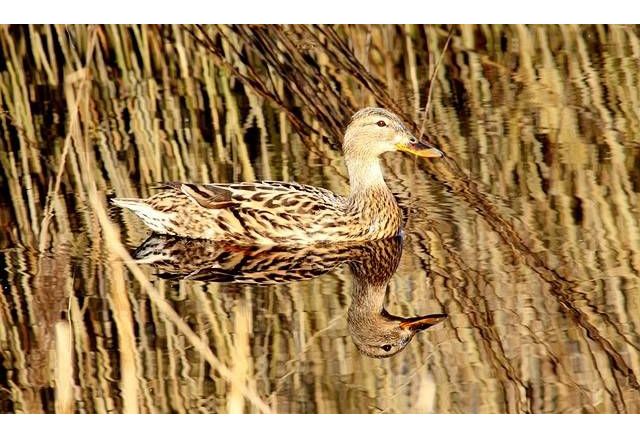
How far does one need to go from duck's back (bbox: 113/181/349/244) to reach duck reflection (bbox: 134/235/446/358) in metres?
0.06

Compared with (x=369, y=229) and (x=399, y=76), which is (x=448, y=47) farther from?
(x=369, y=229)

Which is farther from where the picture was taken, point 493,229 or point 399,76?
point 399,76

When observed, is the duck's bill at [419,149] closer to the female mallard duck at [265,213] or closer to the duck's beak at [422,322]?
the female mallard duck at [265,213]

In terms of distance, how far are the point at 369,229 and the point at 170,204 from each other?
98cm

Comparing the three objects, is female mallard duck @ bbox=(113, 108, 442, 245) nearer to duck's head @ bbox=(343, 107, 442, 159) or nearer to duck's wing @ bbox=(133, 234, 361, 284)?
duck's wing @ bbox=(133, 234, 361, 284)

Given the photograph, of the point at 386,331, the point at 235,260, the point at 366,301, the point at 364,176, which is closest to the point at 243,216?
the point at 235,260

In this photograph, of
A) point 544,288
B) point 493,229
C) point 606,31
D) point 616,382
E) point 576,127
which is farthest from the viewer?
point 606,31

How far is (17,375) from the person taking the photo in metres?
6.64

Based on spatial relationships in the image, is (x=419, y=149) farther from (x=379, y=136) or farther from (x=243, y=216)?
(x=243, y=216)

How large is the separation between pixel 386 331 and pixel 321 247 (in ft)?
3.98

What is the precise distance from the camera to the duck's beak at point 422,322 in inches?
275

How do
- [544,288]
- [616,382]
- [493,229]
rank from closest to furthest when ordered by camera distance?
[616,382] → [544,288] → [493,229]

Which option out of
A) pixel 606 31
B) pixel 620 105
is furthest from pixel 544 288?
pixel 606 31

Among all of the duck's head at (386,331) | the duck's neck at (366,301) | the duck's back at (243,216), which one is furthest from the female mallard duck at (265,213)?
the duck's head at (386,331)
